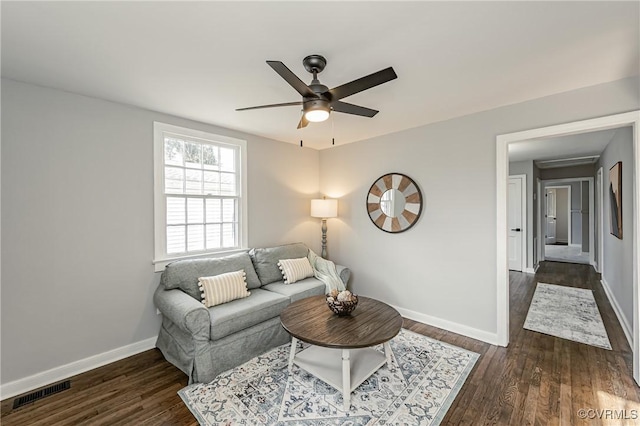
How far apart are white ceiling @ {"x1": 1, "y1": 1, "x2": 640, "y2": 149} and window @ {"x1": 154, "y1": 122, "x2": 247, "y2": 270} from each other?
593 mm

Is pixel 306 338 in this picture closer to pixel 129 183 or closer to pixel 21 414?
pixel 21 414

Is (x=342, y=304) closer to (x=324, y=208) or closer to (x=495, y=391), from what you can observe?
(x=495, y=391)

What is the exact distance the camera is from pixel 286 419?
1906 millimetres

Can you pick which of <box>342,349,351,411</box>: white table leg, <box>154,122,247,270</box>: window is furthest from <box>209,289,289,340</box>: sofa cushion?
<box>342,349,351,411</box>: white table leg

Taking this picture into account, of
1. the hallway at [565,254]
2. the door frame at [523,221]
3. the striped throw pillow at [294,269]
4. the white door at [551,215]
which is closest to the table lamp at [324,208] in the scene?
the striped throw pillow at [294,269]

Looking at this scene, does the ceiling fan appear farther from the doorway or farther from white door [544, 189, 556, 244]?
white door [544, 189, 556, 244]

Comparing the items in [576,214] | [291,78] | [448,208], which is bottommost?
[576,214]

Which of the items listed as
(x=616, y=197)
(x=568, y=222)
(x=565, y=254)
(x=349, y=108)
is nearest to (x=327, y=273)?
(x=349, y=108)

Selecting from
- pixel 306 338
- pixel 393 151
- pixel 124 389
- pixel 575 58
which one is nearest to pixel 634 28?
pixel 575 58

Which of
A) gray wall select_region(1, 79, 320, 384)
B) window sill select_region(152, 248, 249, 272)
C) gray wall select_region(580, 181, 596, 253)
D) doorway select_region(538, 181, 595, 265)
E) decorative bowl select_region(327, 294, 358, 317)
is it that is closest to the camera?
gray wall select_region(1, 79, 320, 384)

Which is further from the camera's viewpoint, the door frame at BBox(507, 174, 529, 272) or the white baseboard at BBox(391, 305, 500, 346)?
the door frame at BBox(507, 174, 529, 272)

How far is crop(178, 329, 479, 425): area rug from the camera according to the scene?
6.28 ft

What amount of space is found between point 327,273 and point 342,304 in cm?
138

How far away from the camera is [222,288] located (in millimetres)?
2787
